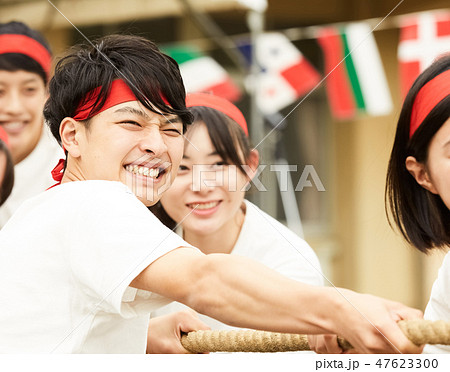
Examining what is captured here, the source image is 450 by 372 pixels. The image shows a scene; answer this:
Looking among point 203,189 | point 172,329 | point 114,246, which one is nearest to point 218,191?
point 203,189

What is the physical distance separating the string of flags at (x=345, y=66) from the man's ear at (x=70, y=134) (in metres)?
0.15

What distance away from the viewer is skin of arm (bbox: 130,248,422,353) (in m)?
0.30

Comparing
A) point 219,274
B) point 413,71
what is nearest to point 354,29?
point 413,71

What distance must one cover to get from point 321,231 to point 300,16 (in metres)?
0.22

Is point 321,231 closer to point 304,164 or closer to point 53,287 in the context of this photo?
point 304,164

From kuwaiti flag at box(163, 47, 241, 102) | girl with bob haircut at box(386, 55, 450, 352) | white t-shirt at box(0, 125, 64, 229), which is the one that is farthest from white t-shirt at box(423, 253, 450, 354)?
white t-shirt at box(0, 125, 64, 229)

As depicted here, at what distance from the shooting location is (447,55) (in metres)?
0.49

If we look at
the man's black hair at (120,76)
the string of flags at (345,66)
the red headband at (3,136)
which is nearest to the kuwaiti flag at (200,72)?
the string of flags at (345,66)

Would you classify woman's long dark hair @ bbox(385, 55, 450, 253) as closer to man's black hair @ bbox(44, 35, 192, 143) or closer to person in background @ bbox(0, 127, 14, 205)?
man's black hair @ bbox(44, 35, 192, 143)

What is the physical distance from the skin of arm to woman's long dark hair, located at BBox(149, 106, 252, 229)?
21 centimetres

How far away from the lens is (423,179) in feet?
1.50

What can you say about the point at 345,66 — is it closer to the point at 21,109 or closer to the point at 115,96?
the point at 115,96

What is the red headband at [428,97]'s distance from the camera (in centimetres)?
46

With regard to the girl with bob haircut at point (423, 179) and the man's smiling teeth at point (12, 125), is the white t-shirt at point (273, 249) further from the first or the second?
the man's smiling teeth at point (12, 125)
